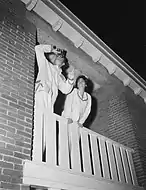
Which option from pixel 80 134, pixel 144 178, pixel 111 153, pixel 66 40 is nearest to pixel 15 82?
pixel 80 134

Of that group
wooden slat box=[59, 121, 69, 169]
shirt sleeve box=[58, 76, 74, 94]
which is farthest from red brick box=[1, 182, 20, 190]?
shirt sleeve box=[58, 76, 74, 94]

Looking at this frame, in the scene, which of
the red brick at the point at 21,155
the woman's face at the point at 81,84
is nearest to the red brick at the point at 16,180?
the red brick at the point at 21,155

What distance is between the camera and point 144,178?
6.59m

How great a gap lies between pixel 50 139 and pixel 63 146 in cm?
34

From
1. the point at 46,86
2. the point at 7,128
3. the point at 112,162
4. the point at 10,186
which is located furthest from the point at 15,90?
the point at 112,162

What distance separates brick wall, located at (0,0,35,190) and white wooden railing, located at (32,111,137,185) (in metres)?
0.39

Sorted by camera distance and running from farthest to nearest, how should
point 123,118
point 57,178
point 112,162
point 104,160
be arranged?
point 123,118 < point 112,162 < point 104,160 < point 57,178

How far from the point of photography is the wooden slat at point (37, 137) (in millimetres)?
4150

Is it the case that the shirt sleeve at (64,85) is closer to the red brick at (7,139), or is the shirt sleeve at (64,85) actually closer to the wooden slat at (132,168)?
the red brick at (7,139)

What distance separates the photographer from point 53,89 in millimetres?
5316

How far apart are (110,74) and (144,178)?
10.1 feet

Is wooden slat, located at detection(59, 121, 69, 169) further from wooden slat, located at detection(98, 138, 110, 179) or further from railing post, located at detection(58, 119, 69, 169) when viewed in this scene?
wooden slat, located at detection(98, 138, 110, 179)

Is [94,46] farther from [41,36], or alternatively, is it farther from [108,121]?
[108,121]

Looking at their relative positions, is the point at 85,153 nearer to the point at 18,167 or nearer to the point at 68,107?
the point at 68,107
